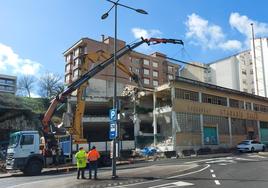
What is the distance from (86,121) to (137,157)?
1573cm

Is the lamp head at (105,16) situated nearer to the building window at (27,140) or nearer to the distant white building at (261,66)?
the building window at (27,140)

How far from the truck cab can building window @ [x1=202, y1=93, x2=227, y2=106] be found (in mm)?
28195

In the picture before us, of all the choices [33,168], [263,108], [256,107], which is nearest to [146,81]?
[263,108]

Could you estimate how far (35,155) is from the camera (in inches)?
987

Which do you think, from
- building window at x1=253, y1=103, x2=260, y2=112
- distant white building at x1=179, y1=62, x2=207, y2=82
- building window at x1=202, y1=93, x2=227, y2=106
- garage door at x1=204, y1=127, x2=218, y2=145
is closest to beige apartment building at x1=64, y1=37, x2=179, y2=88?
distant white building at x1=179, y1=62, x2=207, y2=82

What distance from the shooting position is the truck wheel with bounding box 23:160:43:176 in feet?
81.6

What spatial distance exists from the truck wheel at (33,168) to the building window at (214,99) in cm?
2827

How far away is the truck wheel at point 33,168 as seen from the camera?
24859 millimetres

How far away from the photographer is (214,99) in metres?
50.9

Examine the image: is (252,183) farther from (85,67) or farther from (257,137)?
(257,137)

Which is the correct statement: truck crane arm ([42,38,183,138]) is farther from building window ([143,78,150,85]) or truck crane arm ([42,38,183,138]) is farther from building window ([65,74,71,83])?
building window ([143,78,150,85])

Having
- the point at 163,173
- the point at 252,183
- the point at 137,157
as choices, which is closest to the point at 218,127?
the point at 137,157

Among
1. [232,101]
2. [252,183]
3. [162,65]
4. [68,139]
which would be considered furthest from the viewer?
[162,65]

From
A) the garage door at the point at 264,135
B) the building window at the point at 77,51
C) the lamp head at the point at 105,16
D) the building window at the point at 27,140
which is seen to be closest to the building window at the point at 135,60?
the building window at the point at 77,51
